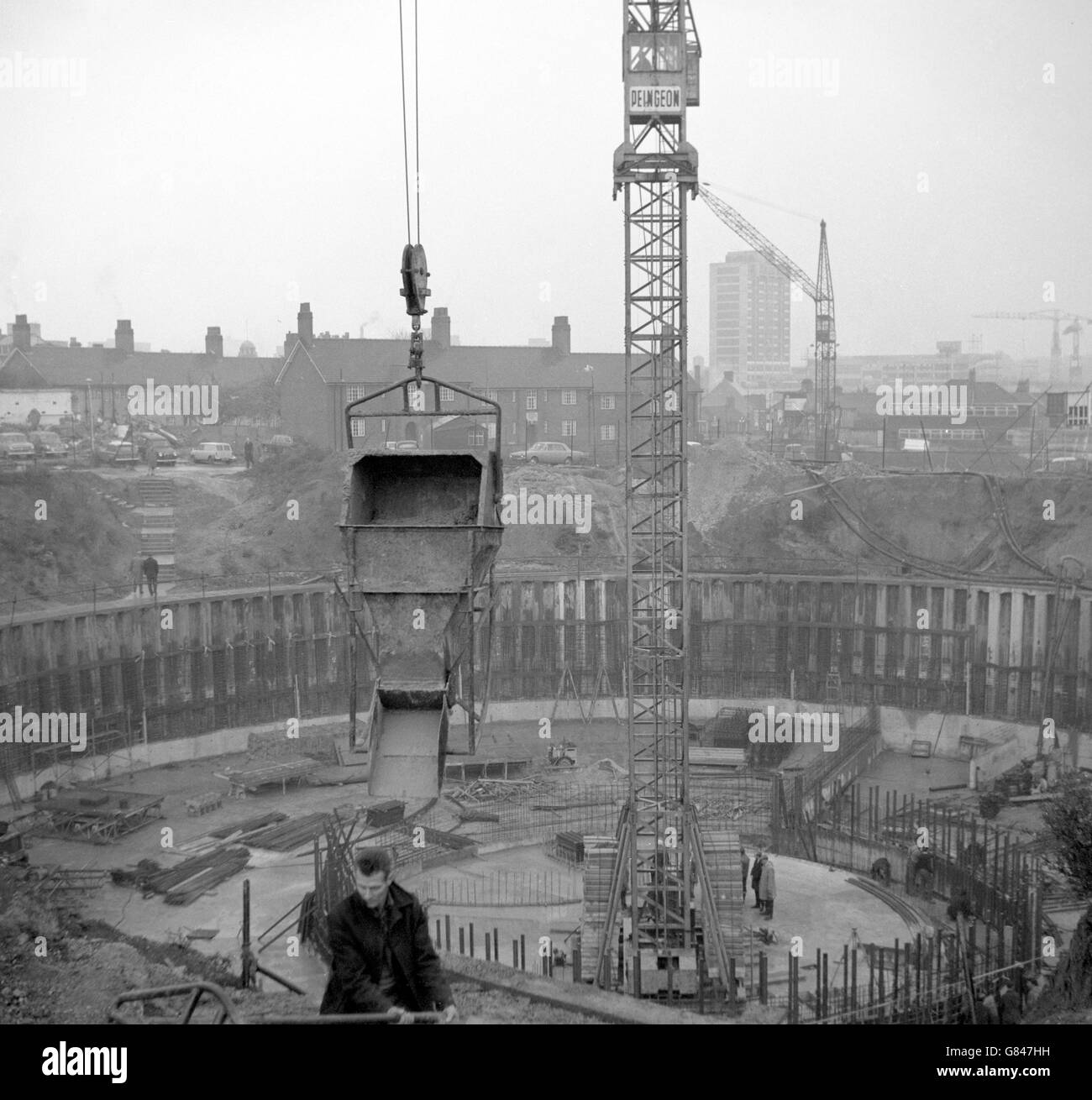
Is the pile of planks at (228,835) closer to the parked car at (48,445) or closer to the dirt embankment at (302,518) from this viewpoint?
the dirt embankment at (302,518)

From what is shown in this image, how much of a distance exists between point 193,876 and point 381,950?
48.3 feet

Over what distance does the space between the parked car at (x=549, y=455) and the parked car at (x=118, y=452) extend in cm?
1253

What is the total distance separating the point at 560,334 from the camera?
49.2 metres

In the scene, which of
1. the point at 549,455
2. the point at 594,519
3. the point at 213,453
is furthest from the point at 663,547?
the point at 213,453

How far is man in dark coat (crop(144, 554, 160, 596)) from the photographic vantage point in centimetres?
3180

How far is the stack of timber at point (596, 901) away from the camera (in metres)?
17.0

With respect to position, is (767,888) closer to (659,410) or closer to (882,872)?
(882,872)

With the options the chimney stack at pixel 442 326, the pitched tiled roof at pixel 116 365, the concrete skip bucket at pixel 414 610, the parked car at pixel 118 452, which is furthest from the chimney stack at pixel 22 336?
the concrete skip bucket at pixel 414 610

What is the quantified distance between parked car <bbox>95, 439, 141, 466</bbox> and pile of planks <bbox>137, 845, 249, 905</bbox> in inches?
986
